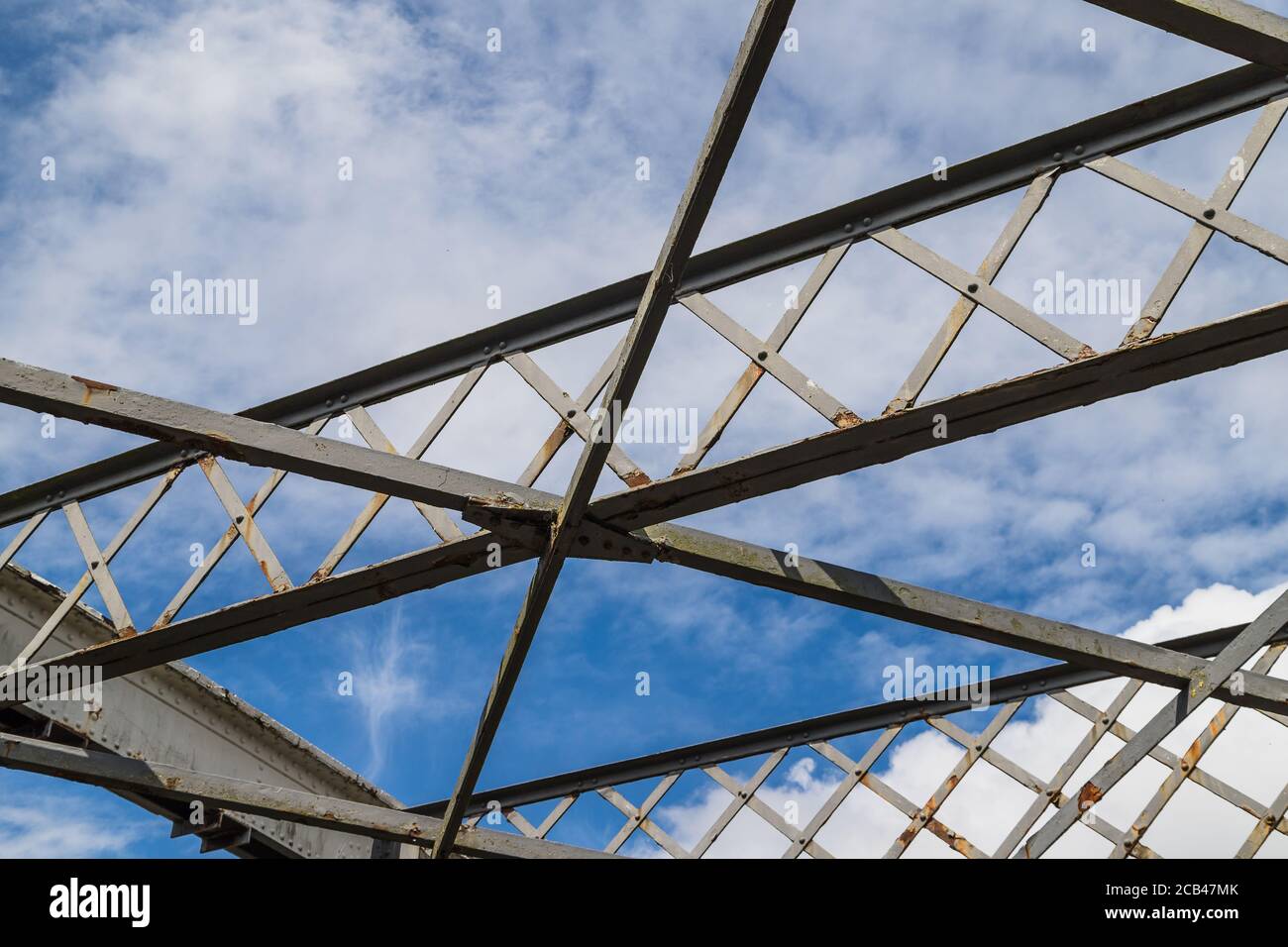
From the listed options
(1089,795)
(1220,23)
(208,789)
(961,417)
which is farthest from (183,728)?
(1220,23)

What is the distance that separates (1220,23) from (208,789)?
297 inches

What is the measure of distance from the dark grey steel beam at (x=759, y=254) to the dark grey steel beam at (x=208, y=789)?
166cm

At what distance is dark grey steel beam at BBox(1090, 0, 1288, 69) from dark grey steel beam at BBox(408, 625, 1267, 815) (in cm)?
694

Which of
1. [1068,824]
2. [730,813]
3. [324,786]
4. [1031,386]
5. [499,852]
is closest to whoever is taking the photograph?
[1031,386]

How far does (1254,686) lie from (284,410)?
20.8ft

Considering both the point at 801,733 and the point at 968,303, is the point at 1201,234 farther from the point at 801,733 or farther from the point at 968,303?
the point at 801,733

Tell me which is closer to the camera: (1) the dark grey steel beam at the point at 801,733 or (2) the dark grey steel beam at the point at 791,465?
(2) the dark grey steel beam at the point at 791,465

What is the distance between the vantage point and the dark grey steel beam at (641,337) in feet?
16.6

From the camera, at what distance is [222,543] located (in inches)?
333

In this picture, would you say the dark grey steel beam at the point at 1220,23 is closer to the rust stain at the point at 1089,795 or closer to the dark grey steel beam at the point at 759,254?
the dark grey steel beam at the point at 759,254

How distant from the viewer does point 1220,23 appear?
14.8 feet

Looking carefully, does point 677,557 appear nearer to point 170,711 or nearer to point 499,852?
point 499,852

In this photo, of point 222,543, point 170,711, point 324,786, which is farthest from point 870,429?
point 324,786

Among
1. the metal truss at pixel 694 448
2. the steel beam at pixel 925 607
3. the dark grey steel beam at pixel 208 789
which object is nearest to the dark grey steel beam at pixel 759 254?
the metal truss at pixel 694 448
